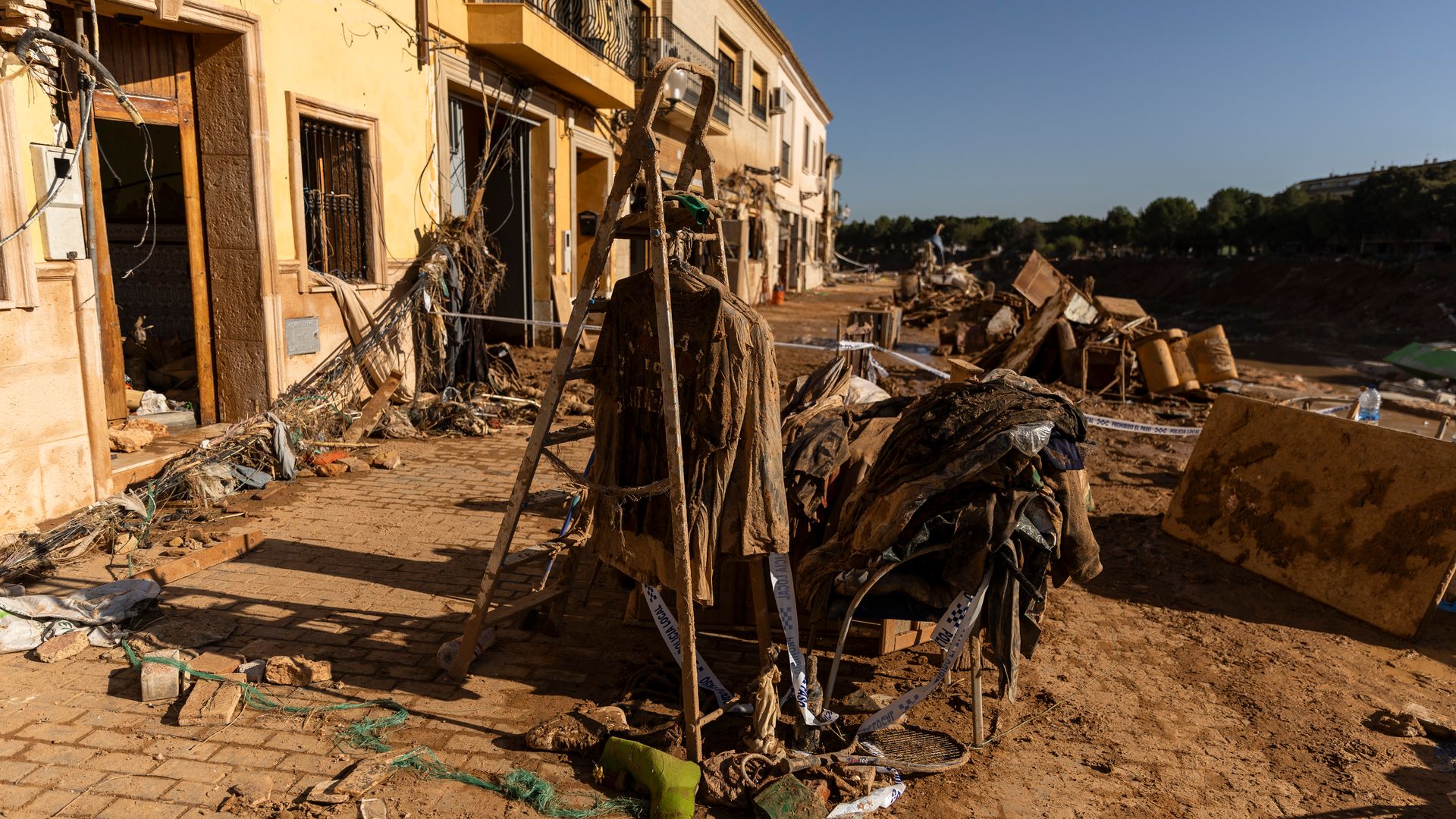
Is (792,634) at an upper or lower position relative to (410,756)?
upper

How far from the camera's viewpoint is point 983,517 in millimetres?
3045

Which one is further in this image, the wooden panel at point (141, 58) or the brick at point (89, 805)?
the wooden panel at point (141, 58)

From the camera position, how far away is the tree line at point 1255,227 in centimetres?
2952

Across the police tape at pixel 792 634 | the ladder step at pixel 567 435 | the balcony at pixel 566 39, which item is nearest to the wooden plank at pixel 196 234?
the balcony at pixel 566 39

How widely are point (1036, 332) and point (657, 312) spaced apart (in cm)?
1059

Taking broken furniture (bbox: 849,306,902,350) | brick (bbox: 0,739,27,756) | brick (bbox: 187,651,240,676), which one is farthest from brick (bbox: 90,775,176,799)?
broken furniture (bbox: 849,306,902,350)

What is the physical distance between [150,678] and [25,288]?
286cm

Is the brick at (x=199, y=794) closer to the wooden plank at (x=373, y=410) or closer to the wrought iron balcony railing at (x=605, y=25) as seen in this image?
the wooden plank at (x=373, y=410)

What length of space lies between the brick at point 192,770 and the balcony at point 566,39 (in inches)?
321

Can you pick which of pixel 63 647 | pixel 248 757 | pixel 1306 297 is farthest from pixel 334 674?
pixel 1306 297

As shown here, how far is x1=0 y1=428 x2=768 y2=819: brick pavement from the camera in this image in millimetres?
2756

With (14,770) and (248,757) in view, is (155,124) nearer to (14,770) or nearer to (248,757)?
(14,770)

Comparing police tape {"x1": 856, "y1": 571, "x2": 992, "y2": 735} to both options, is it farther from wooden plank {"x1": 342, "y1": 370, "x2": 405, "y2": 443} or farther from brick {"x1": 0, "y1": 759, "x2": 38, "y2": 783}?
wooden plank {"x1": 342, "y1": 370, "x2": 405, "y2": 443}

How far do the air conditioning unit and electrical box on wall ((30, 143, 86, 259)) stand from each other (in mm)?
23020
